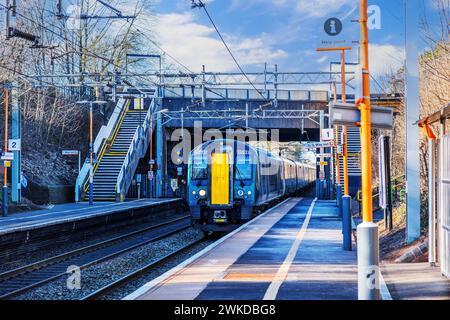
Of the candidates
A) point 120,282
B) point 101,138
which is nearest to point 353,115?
point 120,282

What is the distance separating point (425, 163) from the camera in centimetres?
1677

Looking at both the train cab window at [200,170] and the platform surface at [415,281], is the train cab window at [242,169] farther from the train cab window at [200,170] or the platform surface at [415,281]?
the platform surface at [415,281]

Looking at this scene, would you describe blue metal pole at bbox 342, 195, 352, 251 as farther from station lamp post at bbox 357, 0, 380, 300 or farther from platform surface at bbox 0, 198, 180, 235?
platform surface at bbox 0, 198, 180, 235

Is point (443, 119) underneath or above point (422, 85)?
underneath

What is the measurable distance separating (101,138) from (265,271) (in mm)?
29799

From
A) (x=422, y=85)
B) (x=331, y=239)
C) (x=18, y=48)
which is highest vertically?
(x=18, y=48)

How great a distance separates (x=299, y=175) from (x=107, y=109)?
1474 cm

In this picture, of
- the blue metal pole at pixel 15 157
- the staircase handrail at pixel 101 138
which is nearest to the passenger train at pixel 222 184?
the blue metal pole at pixel 15 157

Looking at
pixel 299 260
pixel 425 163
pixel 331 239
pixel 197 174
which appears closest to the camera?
pixel 299 260

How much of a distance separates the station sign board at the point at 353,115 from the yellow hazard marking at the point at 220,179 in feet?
39.1

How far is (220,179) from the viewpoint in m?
18.5

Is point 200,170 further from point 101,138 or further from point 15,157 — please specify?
point 101,138

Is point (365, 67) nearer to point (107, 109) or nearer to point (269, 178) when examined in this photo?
point (269, 178)

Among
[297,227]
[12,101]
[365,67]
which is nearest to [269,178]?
[297,227]
